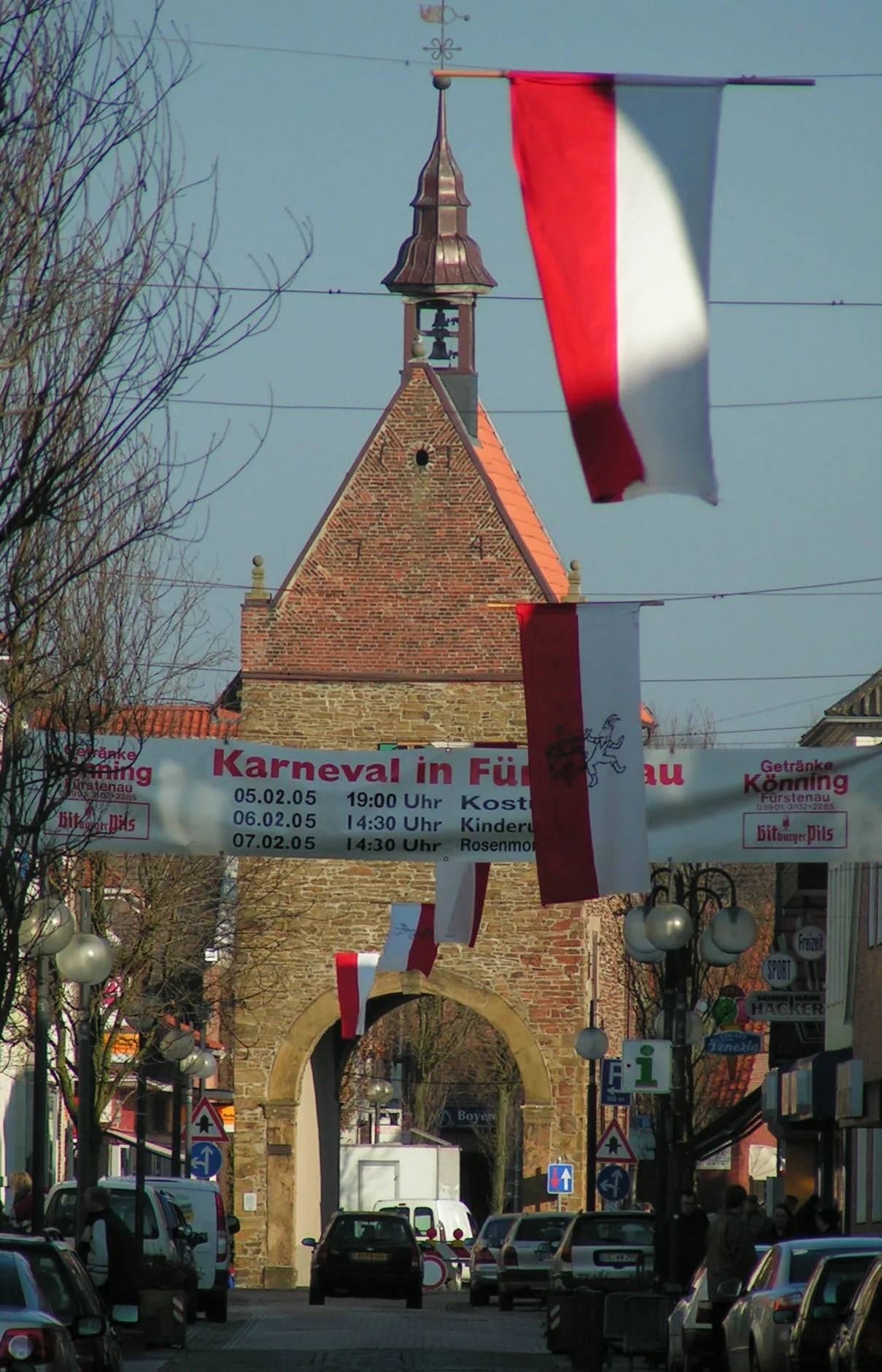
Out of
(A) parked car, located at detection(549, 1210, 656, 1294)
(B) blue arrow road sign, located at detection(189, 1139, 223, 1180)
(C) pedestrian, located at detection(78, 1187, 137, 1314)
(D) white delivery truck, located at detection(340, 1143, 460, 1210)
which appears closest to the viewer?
(C) pedestrian, located at detection(78, 1187, 137, 1314)

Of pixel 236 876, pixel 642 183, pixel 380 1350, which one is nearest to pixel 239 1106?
pixel 236 876

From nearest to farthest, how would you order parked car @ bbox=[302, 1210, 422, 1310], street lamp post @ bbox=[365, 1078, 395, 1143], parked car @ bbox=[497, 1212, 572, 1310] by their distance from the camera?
parked car @ bbox=[302, 1210, 422, 1310] < parked car @ bbox=[497, 1212, 572, 1310] < street lamp post @ bbox=[365, 1078, 395, 1143]

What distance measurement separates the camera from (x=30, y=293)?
13.6 m

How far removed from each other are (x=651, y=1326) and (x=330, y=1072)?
31.5 m

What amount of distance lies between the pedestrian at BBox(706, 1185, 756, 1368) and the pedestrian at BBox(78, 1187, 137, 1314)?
4135 mm

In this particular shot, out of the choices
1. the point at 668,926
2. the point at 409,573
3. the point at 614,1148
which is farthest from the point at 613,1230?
the point at 409,573

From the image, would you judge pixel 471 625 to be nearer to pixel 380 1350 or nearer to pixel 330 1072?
pixel 330 1072

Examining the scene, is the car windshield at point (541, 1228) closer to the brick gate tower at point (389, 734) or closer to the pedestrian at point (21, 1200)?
the brick gate tower at point (389, 734)

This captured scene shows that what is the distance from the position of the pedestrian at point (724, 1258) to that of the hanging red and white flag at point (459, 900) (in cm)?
521

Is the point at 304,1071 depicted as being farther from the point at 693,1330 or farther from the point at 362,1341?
the point at 693,1330

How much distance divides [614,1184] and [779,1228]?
5.64 metres

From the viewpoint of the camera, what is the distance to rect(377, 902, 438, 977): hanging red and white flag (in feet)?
97.1

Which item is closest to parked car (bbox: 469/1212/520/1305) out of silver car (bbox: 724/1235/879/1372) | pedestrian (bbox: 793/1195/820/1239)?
pedestrian (bbox: 793/1195/820/1239)

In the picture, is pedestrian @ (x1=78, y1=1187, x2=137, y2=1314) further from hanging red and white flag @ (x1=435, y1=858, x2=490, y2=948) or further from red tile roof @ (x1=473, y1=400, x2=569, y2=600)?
red tile roof @ (x1=473, y1=400, x2=569, y2=600)
